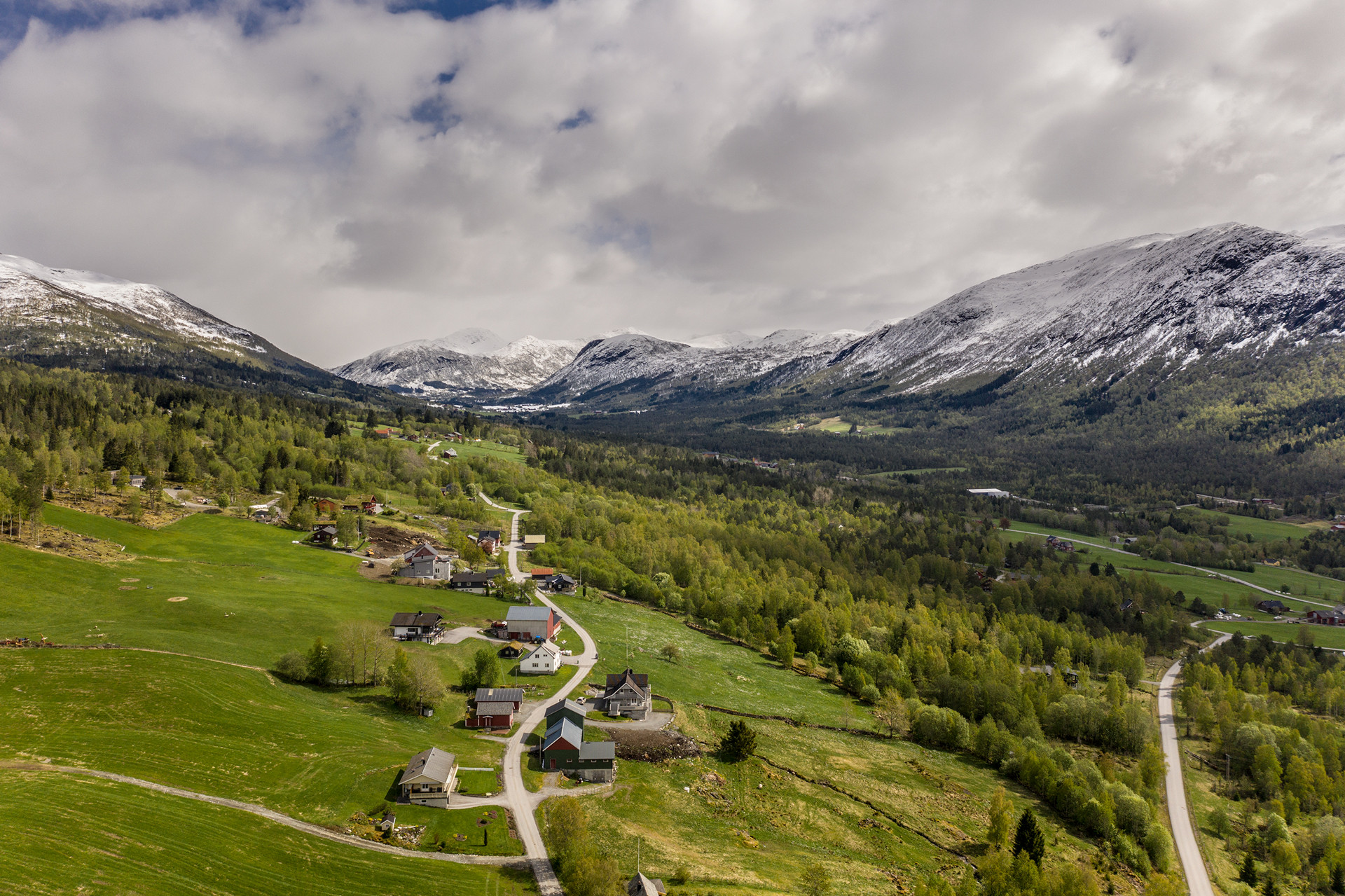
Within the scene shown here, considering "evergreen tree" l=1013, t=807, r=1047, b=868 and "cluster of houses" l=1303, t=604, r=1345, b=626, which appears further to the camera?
"cluster of houses" l=1303, t=604, r=1345, b=626

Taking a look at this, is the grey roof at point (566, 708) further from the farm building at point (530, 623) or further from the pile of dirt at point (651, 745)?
the farm building at point (530, 623)

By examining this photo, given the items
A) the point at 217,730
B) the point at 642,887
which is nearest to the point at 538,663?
the point at 217,730

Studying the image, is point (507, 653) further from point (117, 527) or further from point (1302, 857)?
point (1302, 857)

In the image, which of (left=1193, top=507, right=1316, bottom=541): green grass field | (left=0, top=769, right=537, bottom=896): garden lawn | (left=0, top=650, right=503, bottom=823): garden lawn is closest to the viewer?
(left=0, top=769, right=537, bottom=896): garden lawn

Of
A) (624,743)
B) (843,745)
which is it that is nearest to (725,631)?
(843,745)

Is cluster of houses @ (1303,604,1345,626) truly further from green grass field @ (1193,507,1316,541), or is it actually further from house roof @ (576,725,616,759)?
house roof @ (576,725,616,759)

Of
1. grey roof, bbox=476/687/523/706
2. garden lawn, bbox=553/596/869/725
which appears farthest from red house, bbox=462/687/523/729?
garden lawn, bbox=553/596/869/725

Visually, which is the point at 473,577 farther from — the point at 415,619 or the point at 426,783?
the point at 426,783
